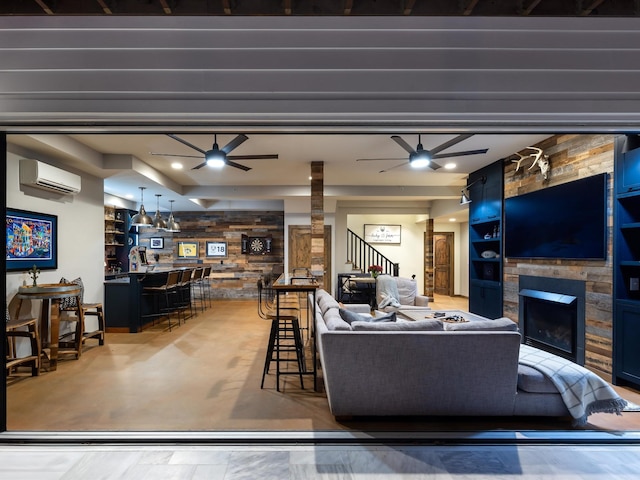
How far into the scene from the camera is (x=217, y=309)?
7617mm

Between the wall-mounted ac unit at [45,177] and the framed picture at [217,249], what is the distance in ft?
15.5

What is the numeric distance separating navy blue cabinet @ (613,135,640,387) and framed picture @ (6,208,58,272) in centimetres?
637

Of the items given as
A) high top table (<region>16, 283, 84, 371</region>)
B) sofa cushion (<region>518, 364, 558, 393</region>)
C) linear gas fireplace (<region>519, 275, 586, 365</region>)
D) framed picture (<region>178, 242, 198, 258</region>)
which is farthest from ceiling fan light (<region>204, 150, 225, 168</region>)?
framed picture (<region>178, 242, 198, 258</region>)

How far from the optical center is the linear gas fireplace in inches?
146

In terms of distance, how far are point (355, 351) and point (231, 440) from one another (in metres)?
1.03

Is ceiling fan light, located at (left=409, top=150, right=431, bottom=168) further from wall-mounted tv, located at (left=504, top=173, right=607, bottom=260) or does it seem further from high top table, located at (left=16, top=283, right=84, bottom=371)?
high top table, located at (left=16, top=283, right=84, bottom=371)

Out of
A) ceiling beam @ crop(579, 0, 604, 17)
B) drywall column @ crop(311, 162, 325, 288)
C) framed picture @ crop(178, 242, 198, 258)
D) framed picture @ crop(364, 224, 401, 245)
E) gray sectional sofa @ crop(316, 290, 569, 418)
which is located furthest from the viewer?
framed picture @ crop(364, 224, 401, 245)

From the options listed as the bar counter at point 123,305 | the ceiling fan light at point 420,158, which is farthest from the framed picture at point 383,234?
the bar counter at point 123,305

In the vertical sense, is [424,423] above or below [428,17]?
below

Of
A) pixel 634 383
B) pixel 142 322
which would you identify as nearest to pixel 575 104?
pixel 634 383

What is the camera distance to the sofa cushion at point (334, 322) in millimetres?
2605

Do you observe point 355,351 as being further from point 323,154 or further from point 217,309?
point 217,309

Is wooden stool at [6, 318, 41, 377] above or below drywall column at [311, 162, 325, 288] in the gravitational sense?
below

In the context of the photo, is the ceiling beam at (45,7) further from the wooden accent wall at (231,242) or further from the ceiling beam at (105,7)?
the wooden accent wall at (231,242)
